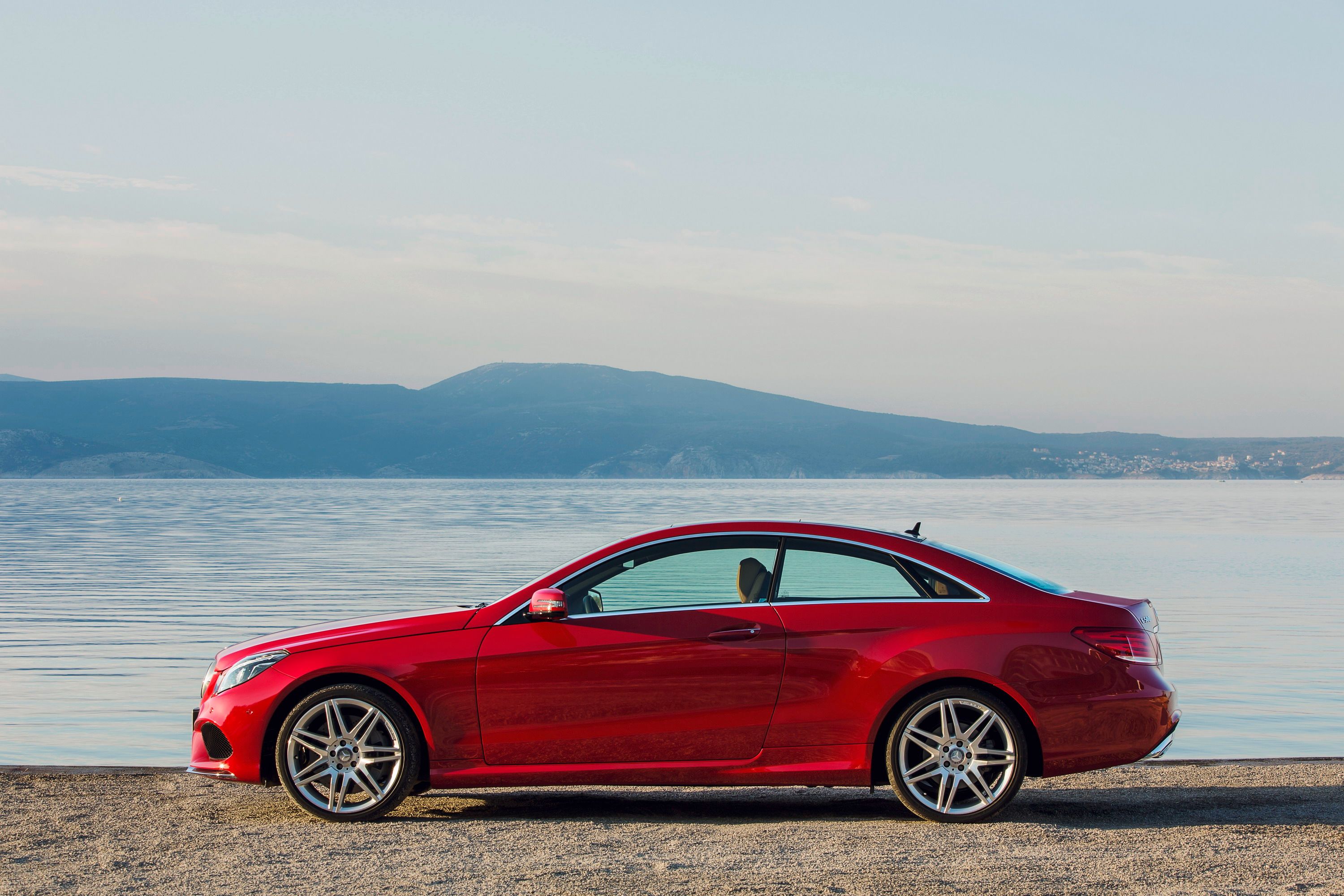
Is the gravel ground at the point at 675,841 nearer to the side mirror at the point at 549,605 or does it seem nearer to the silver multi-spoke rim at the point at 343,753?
the silver multi-spoke rim at the point at 343,753

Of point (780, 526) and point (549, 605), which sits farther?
point (780, 526)

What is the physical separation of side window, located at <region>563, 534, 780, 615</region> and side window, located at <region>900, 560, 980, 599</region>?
667 millimetres

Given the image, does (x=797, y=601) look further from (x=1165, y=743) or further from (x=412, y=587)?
(x=412, y=587)

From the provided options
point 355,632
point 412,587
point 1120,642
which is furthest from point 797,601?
point 412,587

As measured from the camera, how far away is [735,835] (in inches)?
237

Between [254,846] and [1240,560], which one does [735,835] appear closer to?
[254,846]

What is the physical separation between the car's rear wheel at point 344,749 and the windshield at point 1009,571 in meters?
2.74

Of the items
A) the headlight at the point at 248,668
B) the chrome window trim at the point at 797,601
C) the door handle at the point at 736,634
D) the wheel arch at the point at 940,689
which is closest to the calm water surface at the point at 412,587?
the chrome window trim at the point at 797,601

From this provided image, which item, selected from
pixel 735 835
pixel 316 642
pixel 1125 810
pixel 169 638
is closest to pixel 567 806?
pixel 735 835

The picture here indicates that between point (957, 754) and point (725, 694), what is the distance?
3.73 feet

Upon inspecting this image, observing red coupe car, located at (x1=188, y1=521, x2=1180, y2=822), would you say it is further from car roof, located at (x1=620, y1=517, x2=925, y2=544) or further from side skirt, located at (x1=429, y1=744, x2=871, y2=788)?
car roof, located at (x1=620, y1=517, x2=925, y2=544)

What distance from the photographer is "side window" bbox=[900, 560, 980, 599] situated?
6.29 metres

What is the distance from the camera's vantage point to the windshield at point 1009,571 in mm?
6375

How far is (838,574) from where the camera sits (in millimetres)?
6348
